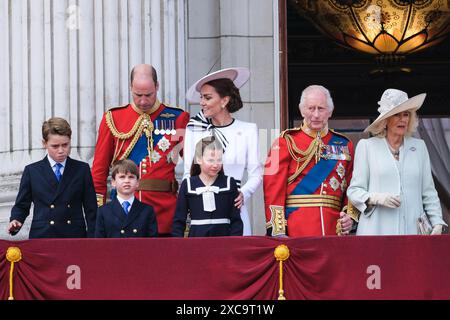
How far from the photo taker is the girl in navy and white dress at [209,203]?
1015 cm

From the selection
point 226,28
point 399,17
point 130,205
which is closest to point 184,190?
point 130,205

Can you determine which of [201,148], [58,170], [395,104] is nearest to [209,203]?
[201,148]

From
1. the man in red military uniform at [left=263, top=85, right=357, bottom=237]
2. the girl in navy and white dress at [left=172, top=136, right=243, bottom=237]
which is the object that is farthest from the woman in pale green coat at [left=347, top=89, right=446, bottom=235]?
the girl in navy and white dress at [left=172, top=136, right=243, bottom=237]

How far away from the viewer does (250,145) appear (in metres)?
10.8

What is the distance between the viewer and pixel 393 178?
408 inches

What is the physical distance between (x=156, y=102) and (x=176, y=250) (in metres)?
1.87

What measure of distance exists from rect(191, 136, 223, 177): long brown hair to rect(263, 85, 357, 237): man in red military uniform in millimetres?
478

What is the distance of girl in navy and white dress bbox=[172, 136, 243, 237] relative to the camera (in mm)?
10148

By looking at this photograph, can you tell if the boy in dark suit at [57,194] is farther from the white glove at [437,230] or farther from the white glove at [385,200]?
the white glove at [437,230]

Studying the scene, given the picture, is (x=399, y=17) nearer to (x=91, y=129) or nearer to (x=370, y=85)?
(x=370, y=85)

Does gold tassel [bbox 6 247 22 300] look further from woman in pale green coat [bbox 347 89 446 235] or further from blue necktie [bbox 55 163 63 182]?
woman in pale green coat [bbox 347 89 446 235]

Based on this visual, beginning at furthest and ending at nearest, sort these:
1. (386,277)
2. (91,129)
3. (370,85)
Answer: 1. (370,85)
2. (91,129)
3. (386,277)

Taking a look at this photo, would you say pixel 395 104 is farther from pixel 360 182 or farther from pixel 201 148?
pixel 201 148

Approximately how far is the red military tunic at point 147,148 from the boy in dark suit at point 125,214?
0.70 m
